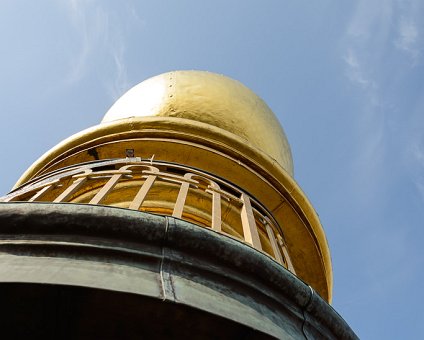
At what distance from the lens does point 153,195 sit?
10164mm

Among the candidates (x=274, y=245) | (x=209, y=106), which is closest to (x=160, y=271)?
(x=274, y=245)

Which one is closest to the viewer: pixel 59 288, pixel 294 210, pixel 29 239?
pixel 59 288

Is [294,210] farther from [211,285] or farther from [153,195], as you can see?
[211,285]

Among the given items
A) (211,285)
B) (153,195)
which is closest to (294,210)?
(153,195)

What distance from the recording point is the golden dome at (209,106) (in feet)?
37.2

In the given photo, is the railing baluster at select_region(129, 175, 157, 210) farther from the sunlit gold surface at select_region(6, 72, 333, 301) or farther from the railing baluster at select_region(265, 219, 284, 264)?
the sunlit gold surface at select_region(6, 72, 333, 301)

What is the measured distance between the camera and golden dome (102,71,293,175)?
1135 centimetres

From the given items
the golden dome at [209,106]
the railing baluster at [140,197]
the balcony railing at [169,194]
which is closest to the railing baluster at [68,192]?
the balcony railing at [169,194]

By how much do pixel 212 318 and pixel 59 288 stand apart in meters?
0.89

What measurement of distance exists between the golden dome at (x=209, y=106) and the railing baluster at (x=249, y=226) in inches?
154

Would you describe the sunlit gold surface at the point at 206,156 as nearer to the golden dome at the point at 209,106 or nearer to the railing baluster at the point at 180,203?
the golden dome at the point at 209,106

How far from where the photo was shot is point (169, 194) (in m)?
10.2

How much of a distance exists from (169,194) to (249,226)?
419 centimetres

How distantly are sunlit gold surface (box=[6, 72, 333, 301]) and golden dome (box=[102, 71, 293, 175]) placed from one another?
0.03 metres
